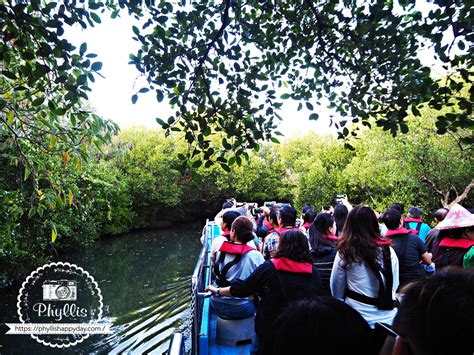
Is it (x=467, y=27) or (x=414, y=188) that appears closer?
(x=467, y=27)

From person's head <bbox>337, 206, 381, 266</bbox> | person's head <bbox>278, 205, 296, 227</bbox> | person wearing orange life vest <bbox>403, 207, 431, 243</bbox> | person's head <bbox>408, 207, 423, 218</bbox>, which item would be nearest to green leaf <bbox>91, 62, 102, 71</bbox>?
person's head <bbox>337, 206, 381, 266</bbox>

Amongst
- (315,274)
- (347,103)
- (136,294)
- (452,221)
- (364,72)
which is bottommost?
(136,294)

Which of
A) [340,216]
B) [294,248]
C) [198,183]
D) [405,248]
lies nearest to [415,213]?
[340,216]

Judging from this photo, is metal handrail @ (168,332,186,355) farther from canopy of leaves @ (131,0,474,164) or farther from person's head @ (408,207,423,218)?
person's head @ (408,207,423,218)

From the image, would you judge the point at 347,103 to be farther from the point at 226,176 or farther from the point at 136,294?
the point at 226,176

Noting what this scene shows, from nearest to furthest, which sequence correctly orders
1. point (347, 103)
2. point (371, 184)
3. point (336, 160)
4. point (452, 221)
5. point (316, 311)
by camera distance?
point (316, 311)
point (347, 103)
point (452, 221)
point (371, 184)
point (336, 160)

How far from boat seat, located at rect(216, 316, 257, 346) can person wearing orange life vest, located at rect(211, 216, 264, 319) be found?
0.21 feet

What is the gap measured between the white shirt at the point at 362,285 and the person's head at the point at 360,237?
0.20ft

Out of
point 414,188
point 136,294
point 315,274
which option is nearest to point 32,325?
point 136,294

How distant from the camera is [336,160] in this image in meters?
19.2

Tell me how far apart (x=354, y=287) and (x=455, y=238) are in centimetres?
113

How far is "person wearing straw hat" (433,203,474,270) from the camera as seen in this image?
2.70m

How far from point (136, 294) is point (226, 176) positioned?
16.4m

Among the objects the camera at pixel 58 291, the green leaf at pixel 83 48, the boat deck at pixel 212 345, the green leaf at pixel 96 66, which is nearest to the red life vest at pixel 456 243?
the boat deck at pixel 212 345
